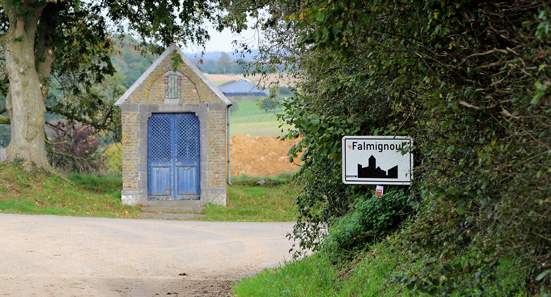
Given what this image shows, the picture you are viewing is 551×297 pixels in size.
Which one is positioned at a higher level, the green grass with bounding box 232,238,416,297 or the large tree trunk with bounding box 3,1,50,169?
the large tree trunk with bounding box 3,1,50,169

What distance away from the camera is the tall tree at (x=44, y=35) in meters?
20.9

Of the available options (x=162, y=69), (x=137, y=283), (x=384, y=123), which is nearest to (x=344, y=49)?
(x=384, y=123)

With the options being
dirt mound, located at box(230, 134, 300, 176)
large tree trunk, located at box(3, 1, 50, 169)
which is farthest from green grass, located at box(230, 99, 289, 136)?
large tree trunk, located at box(3, 1, 50, 169)

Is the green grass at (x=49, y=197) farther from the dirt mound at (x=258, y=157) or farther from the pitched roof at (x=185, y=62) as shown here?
the dirt mound at (x=258, y=157)

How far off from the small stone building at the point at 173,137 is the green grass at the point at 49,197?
909mm

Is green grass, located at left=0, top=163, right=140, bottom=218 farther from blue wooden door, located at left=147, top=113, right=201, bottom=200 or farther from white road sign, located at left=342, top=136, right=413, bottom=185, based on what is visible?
white road sign, located at left=342, top=136, right=413, bottom=185

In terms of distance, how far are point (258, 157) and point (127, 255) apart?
32.9m

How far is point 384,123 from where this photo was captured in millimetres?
7906

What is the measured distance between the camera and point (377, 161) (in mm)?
6281

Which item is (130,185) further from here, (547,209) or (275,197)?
(547,209)

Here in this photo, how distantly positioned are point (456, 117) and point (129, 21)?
62.2 feet

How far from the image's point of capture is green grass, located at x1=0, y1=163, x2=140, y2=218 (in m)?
18.8

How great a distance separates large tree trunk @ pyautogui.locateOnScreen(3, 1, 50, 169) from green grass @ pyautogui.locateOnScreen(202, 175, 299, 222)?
6347 mm

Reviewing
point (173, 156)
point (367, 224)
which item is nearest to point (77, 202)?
point (173, 156)
